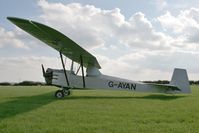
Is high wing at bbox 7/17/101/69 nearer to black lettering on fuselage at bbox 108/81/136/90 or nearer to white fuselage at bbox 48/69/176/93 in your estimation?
white fuselage at bbox 48/69/176/93

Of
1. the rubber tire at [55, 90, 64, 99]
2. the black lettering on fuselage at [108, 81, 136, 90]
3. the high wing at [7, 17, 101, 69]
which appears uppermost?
the high wing at [7, 17, 101, 69]

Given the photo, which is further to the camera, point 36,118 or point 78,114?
point 78,114

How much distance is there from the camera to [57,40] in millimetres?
15102

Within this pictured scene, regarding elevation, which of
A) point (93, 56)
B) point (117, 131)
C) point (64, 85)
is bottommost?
point (117, 131)

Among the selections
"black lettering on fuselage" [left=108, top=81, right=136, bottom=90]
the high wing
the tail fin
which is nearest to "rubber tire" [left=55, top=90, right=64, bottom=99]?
the high wing

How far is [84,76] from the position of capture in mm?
18094

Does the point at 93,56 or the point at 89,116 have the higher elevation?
the point at 93,56

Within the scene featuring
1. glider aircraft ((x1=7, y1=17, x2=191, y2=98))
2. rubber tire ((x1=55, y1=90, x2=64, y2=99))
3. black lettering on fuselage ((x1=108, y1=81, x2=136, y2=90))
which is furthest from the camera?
black lettering on fuselage ((x1=108, y1=81, x2=136, y2=90))

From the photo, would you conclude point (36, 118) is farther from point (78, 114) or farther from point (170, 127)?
point (170, 127)

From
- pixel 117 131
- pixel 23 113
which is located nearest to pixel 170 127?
pixel 117 131

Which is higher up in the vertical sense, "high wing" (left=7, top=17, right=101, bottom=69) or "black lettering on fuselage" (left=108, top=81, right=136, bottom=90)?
"high wing" (left=7, top=17, right=101, bottom=69)

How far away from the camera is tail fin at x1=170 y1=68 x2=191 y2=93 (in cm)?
1775

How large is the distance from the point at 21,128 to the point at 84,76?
445 inches

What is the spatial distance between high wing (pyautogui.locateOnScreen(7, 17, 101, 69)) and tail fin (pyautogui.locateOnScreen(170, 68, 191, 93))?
181 inches
